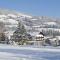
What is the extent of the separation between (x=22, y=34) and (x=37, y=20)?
5680cm

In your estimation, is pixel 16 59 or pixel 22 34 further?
pixel 22 34

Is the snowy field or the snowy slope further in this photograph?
the snowy slope

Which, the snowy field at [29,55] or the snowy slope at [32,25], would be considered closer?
the snowy field at [29,55]

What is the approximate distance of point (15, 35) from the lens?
54406 mm

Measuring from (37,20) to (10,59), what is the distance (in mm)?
95802

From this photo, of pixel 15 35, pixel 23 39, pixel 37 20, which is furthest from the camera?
pixel 37 20

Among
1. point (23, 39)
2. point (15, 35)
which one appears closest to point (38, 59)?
point (23, 39)

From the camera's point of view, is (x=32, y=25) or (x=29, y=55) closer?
(x=29, y=55)

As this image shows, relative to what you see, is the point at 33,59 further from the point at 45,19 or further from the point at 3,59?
the point at 45,19

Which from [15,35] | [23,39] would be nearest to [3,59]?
[23,39]

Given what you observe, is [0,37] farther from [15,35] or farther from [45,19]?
[45,19]

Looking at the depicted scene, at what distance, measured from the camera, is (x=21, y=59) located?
1567 cm

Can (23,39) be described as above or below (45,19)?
below

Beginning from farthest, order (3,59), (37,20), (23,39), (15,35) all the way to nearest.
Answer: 1. (37,20)
2. (15,35)
3. (23,39)
4. (3,59)
